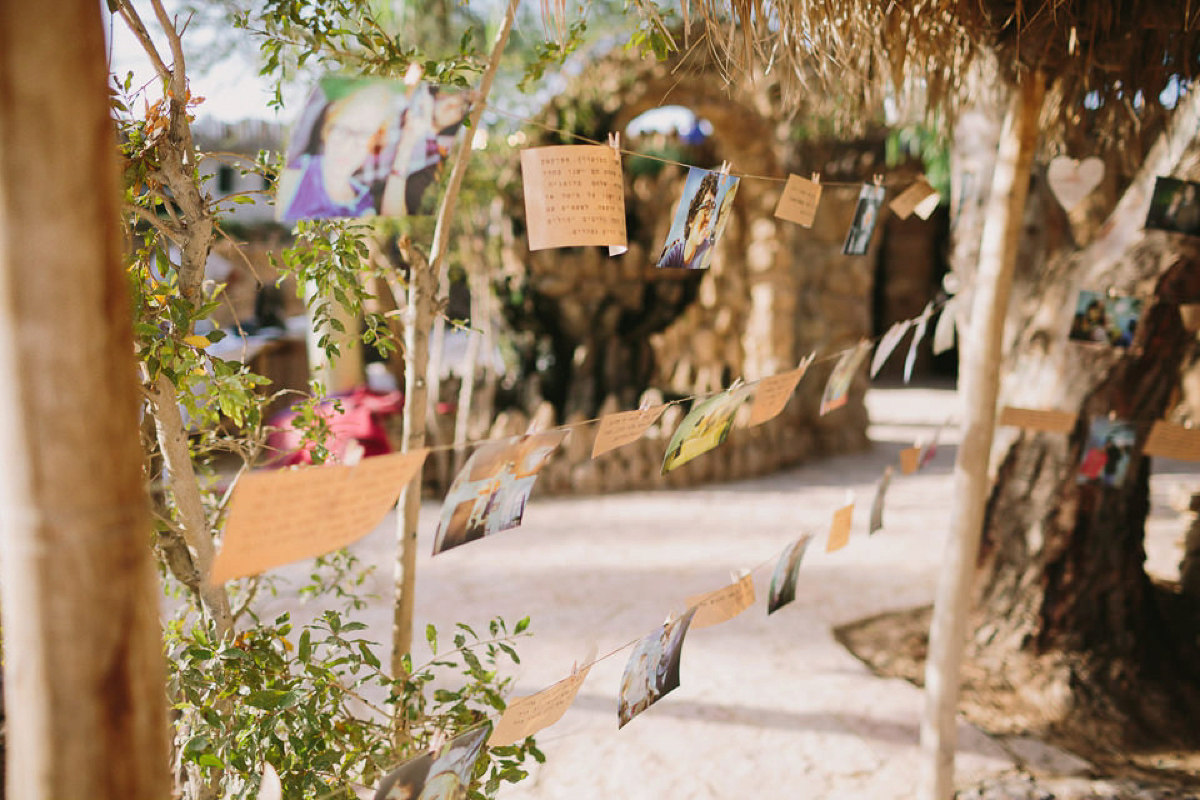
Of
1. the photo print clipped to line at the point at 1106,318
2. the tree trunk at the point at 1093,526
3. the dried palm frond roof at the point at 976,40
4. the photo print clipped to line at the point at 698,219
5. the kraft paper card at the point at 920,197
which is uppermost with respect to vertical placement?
the dried palm frond roof at the point at 976,40

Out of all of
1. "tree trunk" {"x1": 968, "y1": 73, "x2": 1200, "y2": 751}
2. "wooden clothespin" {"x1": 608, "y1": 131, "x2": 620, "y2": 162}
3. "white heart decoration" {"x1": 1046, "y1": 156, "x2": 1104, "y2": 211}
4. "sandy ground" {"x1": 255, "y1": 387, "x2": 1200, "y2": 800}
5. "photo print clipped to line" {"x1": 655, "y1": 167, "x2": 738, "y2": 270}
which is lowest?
"sandy ground" {"x1": 255, "y1": 387, "x2": 1200, "y2": 800}

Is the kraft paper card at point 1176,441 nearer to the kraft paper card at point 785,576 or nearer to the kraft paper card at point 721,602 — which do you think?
the kraft paper card at point 785,576

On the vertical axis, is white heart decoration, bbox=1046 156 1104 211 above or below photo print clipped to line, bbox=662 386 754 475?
above

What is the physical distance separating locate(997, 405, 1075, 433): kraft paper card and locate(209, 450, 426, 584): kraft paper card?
1.83m

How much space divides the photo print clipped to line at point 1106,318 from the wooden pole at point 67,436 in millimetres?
2822

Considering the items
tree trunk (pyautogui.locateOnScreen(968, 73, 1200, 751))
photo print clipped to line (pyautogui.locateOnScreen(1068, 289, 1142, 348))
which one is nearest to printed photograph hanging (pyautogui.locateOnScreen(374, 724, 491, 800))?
tree trunk (pyautogui.locateOnScreen(968, 73, 1200, 751))

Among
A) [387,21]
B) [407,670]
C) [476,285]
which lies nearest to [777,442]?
[476,285]

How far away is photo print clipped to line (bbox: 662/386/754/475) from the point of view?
1.54 metres

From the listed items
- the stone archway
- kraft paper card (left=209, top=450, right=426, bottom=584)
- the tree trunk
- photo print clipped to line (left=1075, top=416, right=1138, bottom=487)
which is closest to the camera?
kraft paper card (left=209, top=450, right=426, bottom=584)

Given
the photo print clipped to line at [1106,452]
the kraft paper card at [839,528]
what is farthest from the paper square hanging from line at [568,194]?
the photo print clipped to line at [1106,452]

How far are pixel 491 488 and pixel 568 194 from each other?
0.48 metres

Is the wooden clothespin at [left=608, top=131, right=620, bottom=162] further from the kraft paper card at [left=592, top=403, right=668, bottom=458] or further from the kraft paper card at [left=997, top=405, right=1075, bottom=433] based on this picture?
the kraft paper card at [left=997, top=405, right=1075, bottom=433]

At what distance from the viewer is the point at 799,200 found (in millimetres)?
1788

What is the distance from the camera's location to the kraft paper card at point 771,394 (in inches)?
69.3
